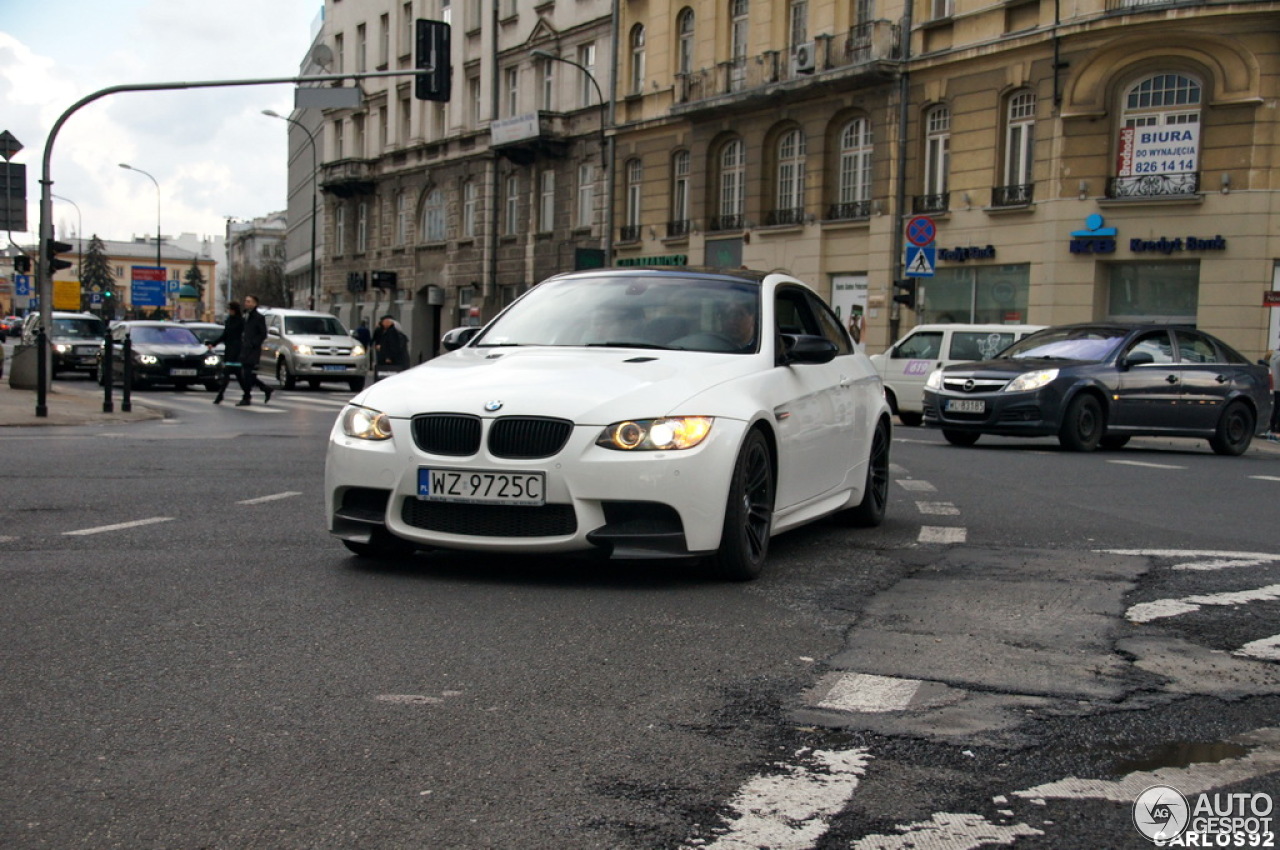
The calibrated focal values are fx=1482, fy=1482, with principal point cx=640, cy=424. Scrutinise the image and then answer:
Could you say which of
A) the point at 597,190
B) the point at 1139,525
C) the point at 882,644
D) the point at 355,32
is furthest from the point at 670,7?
the point at 882,644

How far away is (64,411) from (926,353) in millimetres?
12849

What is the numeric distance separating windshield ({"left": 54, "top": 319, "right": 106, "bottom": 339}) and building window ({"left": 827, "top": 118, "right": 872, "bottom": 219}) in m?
18.3

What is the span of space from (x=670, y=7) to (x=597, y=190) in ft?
20.9

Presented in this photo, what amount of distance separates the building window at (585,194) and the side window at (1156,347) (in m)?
31.0

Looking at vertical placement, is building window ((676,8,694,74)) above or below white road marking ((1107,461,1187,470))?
above

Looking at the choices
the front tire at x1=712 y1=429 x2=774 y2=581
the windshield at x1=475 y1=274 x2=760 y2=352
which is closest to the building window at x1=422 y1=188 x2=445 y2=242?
the windshield at x1=475 y1=274 x2=760 y2=352

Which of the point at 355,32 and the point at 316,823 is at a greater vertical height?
the point at 355,32

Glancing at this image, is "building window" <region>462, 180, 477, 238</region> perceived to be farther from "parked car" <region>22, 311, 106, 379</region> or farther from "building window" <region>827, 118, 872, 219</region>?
"building window" <region>827, 118, 872, 219</region>

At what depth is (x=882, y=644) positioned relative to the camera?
5309 mm

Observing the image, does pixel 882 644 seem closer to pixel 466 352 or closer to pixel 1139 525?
pixel 466 352

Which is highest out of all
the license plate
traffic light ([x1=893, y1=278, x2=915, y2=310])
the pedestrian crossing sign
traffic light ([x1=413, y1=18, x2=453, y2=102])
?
traffic light ([x1=413, y1=18, x2=453, y2=102])

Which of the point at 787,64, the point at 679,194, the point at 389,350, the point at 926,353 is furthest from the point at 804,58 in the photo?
the point at 926,353

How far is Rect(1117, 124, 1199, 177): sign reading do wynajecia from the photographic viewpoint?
94.7ft

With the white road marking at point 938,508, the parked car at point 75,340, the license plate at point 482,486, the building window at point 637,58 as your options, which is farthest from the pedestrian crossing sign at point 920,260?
the license plate at point 482,486
